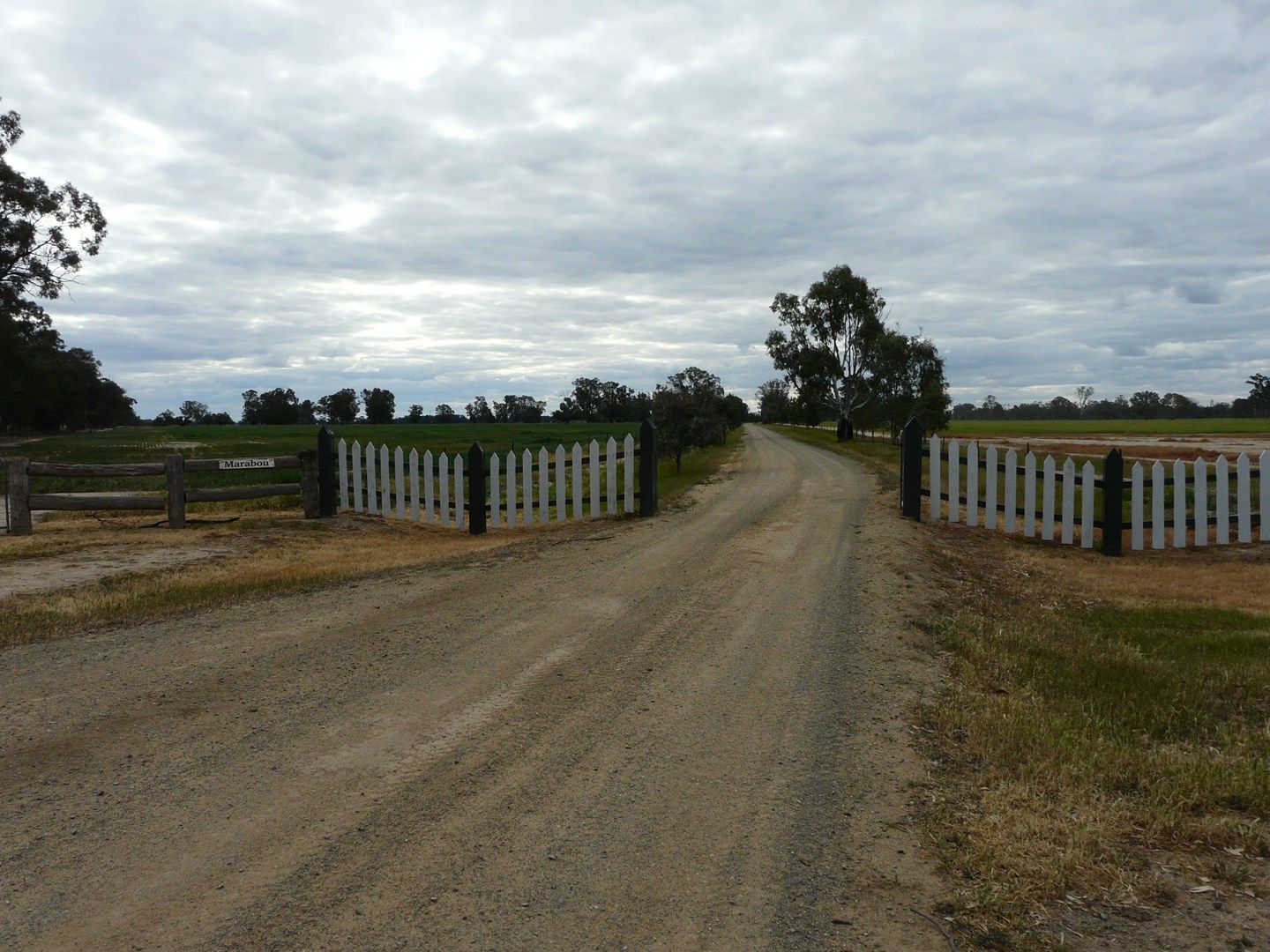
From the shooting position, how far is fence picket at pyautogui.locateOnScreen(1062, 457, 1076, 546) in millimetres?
12453

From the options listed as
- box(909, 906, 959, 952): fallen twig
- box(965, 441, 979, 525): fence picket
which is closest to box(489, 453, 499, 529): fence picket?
box(965, 441, 979, 525): fence picket

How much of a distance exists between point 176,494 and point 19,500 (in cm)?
213

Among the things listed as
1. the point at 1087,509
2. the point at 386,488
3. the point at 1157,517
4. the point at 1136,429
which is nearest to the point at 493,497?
the point at 386,488

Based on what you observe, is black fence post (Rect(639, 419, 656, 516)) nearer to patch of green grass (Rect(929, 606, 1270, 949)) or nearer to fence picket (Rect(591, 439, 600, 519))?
fence picket (Rect(591, 439, 600, 519))

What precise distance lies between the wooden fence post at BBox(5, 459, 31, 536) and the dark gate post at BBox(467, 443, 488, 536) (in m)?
6.74

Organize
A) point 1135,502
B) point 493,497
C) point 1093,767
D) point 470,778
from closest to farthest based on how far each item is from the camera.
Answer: point 470,778 → point 1093,767 → point 1135,502 → point 493,497

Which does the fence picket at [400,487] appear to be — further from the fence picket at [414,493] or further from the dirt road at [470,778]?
the dirt road at [470,778]

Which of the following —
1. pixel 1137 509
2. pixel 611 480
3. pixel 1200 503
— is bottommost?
pixel 1137 509

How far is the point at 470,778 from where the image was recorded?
4.16m

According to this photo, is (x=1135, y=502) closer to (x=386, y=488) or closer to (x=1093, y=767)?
(x=1093, y=767)

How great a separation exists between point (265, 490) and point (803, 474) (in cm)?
1388

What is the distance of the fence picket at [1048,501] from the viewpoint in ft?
41.0

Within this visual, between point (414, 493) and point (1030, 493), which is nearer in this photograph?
point (1030, 493)

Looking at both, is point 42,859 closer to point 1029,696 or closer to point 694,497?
point 1029,696
